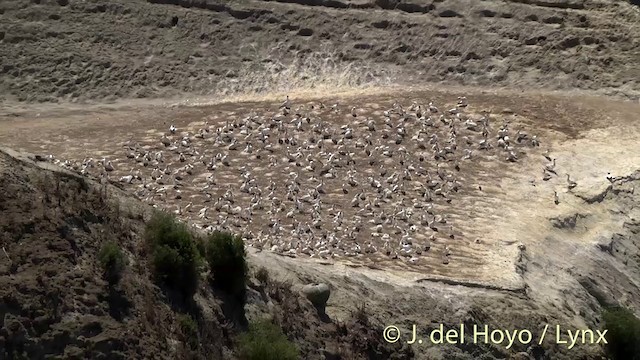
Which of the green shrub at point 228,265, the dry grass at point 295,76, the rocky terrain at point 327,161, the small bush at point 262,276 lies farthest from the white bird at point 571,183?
the green shrub at point 228,265

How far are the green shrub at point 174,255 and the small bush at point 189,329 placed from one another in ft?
1.95

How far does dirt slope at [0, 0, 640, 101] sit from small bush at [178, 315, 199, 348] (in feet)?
38.8

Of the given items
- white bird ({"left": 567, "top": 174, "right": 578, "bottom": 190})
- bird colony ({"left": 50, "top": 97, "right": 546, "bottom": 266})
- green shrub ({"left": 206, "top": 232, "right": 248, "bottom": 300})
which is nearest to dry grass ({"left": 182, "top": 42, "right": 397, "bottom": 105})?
bird colony ({"left": 50, "top": 97, "right": 546, "bottom": 266})

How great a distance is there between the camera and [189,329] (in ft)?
51.3

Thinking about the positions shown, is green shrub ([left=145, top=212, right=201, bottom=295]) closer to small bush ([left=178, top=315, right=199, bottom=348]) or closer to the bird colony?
small bush ([left=178, top=315, right=199, bottom=348])

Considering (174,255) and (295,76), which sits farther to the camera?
(295,76)

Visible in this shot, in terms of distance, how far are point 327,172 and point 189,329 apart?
26.1ft

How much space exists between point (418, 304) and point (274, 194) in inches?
178

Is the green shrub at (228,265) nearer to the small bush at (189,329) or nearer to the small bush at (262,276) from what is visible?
the small bush at (262,276)

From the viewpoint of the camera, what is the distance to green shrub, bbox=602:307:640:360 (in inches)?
757

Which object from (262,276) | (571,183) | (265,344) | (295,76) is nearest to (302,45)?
(295,76)

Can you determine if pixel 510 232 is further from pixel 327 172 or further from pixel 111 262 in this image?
pixel 111 262

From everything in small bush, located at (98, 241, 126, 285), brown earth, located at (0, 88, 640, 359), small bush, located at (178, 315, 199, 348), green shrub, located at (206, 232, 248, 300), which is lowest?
brown earth, located at (0, 88, 640, 359)

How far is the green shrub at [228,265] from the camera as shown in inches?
662
